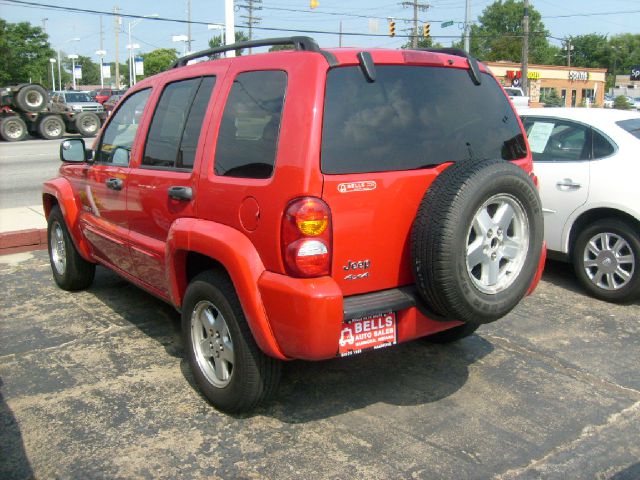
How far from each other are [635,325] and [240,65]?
12.0 ft

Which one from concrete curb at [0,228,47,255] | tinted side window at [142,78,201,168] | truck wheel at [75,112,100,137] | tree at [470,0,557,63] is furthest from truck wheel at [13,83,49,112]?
tree at [470,0,557,63]

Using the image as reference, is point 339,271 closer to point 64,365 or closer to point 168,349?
point 168,349

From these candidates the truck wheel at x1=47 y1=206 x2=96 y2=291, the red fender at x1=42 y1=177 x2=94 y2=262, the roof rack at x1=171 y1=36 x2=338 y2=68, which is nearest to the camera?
the roof rack at x1=171 y1=36 x2=338 y2=68

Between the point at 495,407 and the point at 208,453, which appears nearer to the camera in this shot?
the point at 208,453

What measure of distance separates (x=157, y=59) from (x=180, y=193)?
83.2m

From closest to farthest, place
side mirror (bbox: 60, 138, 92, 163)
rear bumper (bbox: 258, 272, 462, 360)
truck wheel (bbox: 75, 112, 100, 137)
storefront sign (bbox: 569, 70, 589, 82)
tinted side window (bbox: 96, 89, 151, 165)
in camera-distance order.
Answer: rear bumper (bbox: 258, 272, 462, 360)
tinted side window (bbox: 96, 89, 151, 165)
side mirror (bbox: 60, 138, 92, 163)
truck wheel (bbox: 75, 112, 100, 137)
storefront sign (bbox: 569, 70, 589, 82)

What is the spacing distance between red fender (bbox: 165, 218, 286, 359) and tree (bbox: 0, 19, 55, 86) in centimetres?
4997

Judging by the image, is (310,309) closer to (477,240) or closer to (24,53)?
(477,240)

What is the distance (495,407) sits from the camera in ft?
12.0

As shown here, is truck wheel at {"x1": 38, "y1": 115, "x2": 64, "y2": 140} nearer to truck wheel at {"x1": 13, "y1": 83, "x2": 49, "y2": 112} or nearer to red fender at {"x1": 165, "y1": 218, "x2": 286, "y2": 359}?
truck wheel at {"x1": 13, "y1": 83, "x2": 49, "y2": 112}

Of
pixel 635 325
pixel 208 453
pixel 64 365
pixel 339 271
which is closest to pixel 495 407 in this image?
pixel 339 271

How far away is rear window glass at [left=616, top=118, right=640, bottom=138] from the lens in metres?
5.65

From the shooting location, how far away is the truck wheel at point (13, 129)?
72.9 ft

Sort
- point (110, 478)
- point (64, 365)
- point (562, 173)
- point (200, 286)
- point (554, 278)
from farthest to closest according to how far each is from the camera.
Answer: point (554, 278) < point (562, 173) < point (64, 365) < point (200, 286) < point (110, 478)
